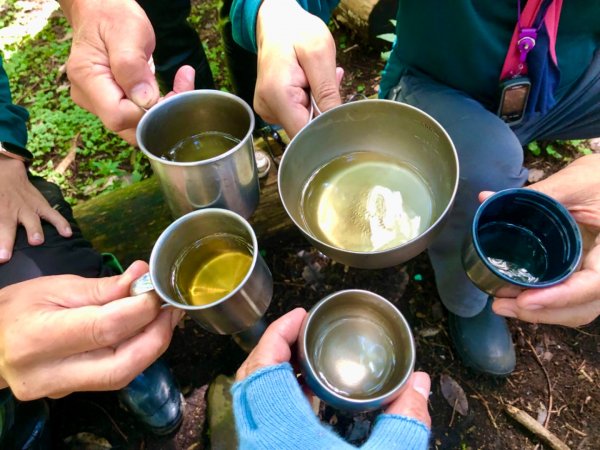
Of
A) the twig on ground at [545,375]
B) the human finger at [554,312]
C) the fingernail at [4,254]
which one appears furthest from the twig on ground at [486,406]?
the fingernail at [4,254]

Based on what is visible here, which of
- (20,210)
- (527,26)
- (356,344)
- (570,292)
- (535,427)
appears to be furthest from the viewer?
(535,427)

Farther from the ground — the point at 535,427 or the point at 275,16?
the point at 275,16

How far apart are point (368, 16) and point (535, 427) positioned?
3.19 metres

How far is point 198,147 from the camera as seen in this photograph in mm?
2012

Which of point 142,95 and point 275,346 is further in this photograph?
point 142,95

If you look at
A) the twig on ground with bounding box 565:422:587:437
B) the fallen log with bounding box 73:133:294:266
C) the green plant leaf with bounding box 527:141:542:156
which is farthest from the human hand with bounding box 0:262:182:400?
the green plant leaf with bounding box 527:141:542:156

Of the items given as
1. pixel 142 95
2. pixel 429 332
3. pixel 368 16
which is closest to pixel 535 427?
pixel 429 332

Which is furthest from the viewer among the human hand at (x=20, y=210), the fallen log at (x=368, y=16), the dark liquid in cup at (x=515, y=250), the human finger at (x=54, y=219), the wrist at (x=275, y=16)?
the fallen log at (x=368, y=16)

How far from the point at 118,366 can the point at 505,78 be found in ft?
6.55

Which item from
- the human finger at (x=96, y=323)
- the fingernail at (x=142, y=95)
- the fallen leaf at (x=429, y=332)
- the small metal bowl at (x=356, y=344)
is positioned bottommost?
the fallen leaf at (x=429, y=332)

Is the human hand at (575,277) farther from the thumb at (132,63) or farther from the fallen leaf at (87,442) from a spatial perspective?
the fallen leaf at (87,442)

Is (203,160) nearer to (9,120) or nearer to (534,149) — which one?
(9,120)

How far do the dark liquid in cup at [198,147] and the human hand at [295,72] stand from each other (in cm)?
23

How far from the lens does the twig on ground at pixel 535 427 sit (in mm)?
2373
